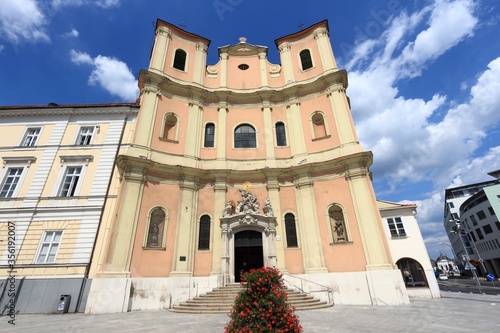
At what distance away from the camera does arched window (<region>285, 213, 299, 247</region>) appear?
47.1ft

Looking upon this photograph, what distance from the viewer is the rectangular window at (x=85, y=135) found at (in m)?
16.1

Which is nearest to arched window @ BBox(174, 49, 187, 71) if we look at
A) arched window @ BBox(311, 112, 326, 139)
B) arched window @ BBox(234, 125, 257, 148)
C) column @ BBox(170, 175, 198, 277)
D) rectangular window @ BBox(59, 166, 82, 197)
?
arched window @ BBox(234, 125, 257, 148)

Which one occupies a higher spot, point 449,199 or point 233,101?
point 449,199

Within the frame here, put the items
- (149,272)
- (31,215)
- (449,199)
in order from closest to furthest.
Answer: (149,272), (31,215), (449,199)

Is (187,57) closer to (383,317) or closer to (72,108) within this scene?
(72,108)

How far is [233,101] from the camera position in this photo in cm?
1886

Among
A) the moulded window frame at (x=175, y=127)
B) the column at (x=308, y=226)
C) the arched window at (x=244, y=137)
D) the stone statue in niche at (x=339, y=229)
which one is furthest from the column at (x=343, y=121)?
the moulded window frame at (x=175, y=127)

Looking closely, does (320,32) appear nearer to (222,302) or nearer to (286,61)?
(286,61)

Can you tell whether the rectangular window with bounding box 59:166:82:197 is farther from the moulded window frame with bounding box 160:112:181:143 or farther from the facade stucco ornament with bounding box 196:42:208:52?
the facade stucco ornament with bounding box 196:42:208:52

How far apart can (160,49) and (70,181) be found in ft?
36.2

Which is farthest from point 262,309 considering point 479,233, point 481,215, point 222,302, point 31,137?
point 479,233

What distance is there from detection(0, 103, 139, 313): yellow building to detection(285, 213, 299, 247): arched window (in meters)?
9.83

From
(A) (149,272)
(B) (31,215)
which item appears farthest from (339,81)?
(B) (31,215)

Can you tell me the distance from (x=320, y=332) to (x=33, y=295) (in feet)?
43.0
